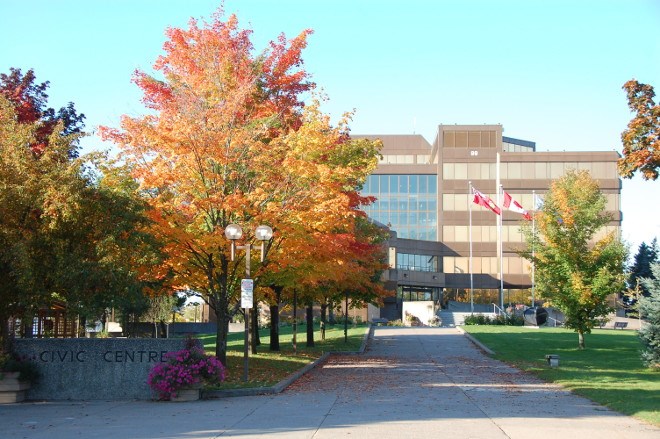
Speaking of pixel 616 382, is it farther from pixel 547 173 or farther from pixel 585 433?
pixel 547 173

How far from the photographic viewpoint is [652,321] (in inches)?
924

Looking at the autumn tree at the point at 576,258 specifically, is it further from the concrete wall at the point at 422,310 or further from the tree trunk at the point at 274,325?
the concrete wall at the point at 422,310

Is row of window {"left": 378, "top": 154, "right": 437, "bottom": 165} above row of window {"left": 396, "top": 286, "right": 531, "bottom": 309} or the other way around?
above

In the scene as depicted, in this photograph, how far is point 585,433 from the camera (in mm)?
12086

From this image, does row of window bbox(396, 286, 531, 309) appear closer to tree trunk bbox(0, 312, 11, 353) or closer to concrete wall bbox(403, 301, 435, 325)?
concrete wall bbox(403, 301, 435, 325)

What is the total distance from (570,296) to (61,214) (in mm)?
24992

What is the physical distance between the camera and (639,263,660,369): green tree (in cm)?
2327

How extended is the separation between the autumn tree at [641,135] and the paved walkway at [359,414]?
5.45 m

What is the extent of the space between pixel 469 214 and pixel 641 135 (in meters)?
70.1

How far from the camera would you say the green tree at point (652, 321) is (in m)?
23.3

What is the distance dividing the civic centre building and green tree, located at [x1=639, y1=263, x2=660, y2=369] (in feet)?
195

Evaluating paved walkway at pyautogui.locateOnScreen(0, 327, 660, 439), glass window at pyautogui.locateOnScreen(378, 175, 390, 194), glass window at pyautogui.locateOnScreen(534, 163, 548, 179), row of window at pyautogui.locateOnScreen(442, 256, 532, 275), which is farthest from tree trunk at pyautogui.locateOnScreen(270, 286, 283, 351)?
glass window at pyautogui.locateOnScreen(534, 163, 548, 179)

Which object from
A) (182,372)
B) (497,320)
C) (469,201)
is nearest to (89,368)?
(182,372)

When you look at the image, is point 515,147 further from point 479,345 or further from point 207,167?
point 207,167
